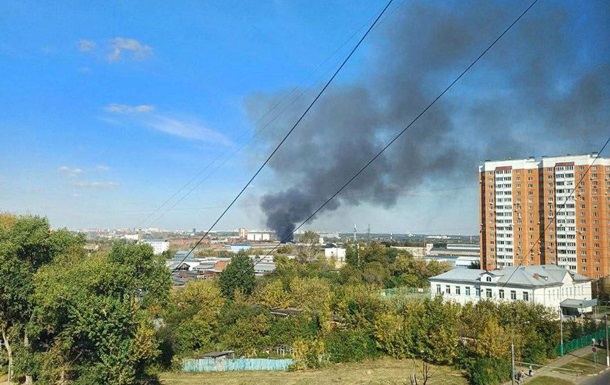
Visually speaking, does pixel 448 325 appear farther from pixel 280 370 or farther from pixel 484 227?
pixel 484 227

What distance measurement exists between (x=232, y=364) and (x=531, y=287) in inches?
427

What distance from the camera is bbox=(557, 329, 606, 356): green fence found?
12430 mm

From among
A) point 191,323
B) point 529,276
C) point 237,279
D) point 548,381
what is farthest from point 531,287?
point 237,279

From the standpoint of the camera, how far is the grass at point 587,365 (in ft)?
34.2

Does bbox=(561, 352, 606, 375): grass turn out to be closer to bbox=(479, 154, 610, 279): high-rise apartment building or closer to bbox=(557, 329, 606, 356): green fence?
bbox=(557, 329, 606, 356): green fence

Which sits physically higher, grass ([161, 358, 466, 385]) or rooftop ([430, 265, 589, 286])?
rooftop ([430, 265, 589, 286])

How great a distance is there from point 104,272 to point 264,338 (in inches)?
258

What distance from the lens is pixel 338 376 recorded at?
35.6 ft

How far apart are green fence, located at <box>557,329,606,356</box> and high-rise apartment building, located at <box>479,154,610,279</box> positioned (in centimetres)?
741

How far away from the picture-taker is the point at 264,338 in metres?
13.5

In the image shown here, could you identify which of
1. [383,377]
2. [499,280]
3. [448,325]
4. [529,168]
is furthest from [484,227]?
[383,377]

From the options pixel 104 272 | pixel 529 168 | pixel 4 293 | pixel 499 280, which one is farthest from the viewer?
pixel 529 168

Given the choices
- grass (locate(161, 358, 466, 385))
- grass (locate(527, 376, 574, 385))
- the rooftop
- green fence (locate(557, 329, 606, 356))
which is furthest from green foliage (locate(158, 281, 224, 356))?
the rooftop

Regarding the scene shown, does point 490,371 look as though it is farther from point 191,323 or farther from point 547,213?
point 547,213
